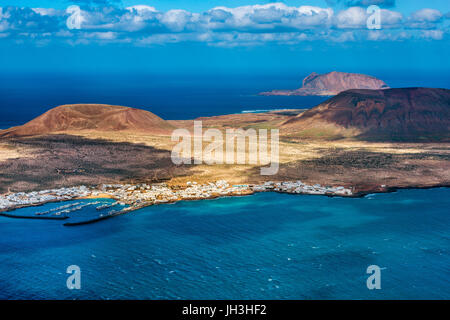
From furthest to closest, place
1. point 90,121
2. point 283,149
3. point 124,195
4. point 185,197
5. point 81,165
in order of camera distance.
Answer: point 90,121
point 283,149
point 81,165
point 124,195
point 185,197

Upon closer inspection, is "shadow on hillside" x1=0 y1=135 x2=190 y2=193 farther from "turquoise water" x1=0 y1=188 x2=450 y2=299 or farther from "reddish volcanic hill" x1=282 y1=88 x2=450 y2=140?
"reddish volcanic hill" x1=282 y1=88 x2=450 y2=140

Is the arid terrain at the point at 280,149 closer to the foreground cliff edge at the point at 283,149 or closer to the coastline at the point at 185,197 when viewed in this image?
the foreground cliff edge at the point at 283,149

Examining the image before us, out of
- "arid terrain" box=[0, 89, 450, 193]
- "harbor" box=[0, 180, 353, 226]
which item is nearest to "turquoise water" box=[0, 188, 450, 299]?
"harbor" box=[0, 180, 353, 226]

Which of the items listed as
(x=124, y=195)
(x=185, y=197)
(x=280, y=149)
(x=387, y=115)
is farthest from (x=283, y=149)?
(x=124, y=195)

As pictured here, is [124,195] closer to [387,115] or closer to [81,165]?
[81,165]
